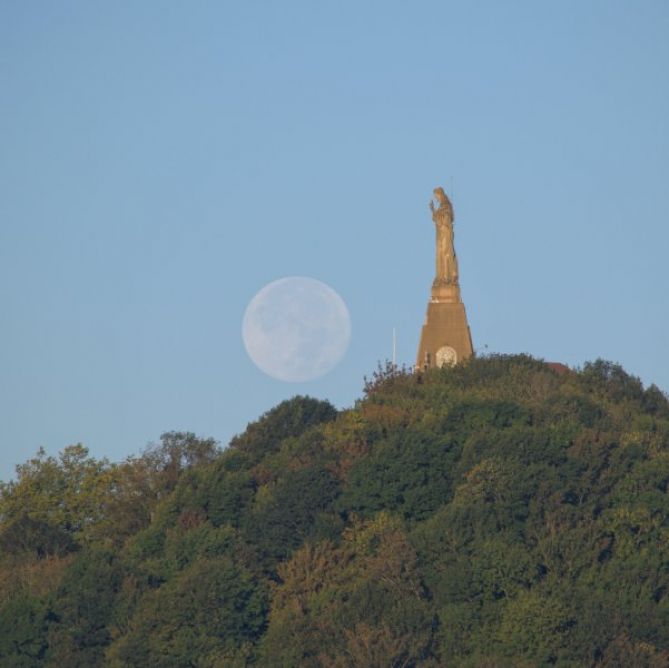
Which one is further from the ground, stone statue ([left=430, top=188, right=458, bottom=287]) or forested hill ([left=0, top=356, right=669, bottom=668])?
stone statue ([left=430, top=188, right=458, bottom=287])

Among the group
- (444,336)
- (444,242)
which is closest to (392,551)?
(444,336)

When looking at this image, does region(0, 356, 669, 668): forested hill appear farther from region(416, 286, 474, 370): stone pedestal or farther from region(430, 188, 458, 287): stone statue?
region(430, 188, 458, 287): stone statue

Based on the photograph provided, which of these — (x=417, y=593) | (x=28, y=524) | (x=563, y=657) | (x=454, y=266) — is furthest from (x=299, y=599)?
(x=454, y=266)

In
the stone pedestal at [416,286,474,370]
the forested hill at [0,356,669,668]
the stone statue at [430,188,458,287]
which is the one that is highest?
the stone statue at [430,188,458,287]

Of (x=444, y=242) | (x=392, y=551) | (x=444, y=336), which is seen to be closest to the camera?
(x=392, y=551)

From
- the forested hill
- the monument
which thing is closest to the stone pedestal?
the monument

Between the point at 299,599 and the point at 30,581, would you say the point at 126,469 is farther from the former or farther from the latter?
the point at 299,599

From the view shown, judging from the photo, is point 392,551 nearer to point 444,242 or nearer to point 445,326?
point 445,326

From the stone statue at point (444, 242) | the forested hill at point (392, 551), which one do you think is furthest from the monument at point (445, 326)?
the forested hill at point (392, 551)

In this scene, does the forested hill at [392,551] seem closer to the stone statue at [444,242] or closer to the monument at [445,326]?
the monument at [445,326]
